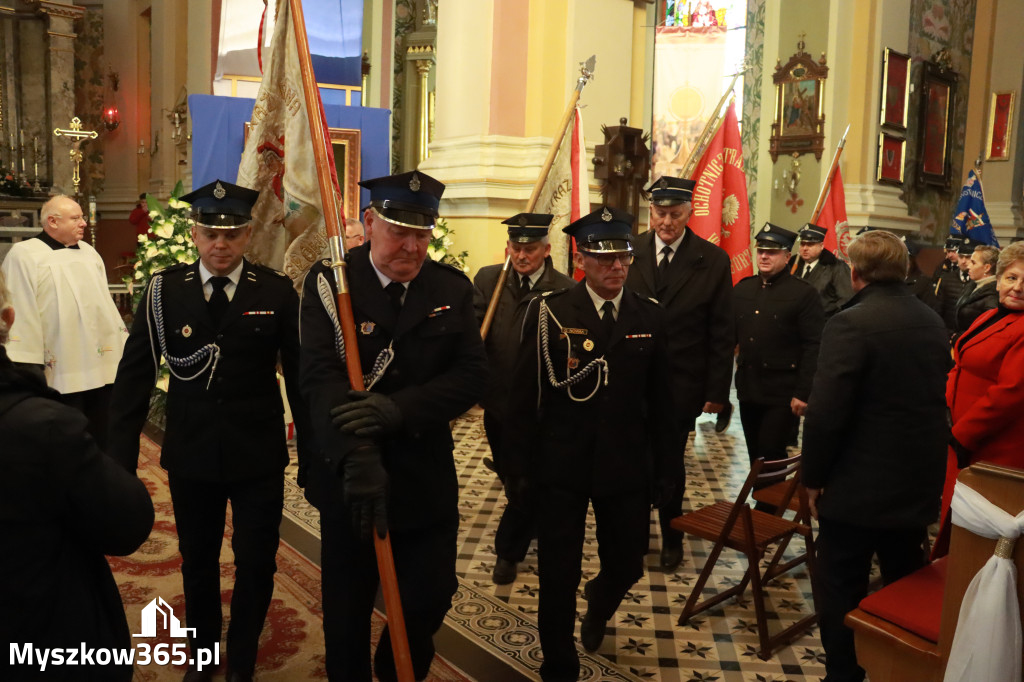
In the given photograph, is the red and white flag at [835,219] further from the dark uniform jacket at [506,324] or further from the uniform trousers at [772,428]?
the dark uniform jacket at [506,324]

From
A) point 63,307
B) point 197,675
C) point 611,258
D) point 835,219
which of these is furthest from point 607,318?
point 835,219

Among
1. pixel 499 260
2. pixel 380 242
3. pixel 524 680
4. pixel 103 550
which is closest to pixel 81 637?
pixel 103 550

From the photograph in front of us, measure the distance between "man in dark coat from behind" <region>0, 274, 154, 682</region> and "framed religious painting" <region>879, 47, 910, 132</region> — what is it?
11627 mm

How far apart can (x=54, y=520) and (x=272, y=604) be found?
2278mm

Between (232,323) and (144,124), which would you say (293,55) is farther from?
(144,124)

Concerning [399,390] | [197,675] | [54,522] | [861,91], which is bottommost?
[197,675]

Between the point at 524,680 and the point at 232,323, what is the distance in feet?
5.53

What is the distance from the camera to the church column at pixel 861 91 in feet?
36.7

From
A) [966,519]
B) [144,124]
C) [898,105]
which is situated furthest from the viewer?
[144,124]

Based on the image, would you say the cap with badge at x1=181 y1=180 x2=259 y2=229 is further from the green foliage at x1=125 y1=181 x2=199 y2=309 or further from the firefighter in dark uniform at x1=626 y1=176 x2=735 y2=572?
the green foliage at x1=125 y1=181 x2=199 y2=309

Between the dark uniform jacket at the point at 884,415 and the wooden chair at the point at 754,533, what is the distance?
482 millimetres

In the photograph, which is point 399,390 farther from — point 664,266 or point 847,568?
point 664,266

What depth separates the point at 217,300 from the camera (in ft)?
10.0

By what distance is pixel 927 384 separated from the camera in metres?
2.97
